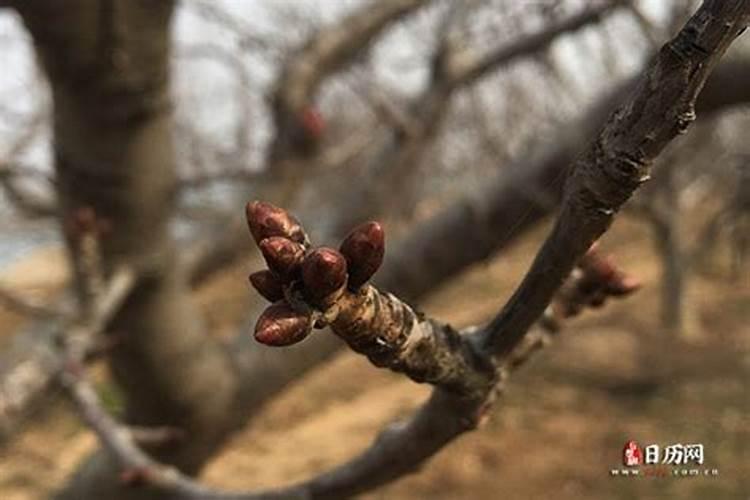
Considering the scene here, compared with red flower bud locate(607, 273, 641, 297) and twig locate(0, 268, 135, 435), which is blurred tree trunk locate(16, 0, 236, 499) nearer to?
twig locate(0, 268, 135, 435)

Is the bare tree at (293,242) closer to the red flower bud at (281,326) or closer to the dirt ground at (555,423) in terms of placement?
the red flower bud at (281,326)

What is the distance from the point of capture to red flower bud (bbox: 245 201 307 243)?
0.52m

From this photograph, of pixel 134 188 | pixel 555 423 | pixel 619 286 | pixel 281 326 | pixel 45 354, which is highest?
pixel 555 423

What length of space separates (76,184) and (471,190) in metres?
0.89

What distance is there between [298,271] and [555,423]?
4.70 meters

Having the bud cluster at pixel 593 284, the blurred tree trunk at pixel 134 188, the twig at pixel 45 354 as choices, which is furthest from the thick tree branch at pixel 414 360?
the blurred tree trunk at pixel 134 188

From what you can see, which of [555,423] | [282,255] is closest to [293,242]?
[282,255]

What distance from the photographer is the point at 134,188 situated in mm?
1812

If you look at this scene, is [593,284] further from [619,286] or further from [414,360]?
[414,360]

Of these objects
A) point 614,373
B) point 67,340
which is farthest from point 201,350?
point 614,373

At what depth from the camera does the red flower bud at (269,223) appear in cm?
52

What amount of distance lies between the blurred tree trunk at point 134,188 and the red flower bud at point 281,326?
1.05 metres

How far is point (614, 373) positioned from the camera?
226 inches

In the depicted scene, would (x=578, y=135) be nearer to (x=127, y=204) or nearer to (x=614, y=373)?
(x=127, y=204)
